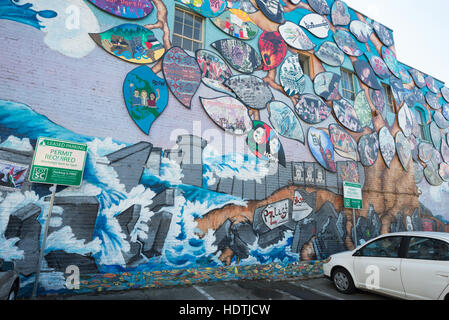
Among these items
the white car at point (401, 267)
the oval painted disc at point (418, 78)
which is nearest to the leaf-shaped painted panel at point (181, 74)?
the white car at point (401, 267)

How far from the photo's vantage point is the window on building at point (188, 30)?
23.1 feet

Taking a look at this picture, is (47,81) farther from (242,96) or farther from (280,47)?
(280,47)

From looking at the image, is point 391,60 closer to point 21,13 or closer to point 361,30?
point 361,30

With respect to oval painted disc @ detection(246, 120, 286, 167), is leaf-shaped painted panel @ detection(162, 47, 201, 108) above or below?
above

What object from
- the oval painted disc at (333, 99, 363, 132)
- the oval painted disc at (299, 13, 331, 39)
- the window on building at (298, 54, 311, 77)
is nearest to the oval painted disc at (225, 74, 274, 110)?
the window on building at (298, 54, 311, 77)

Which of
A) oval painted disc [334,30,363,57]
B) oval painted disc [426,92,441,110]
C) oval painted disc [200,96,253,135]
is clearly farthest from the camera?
oval painted disc [426,92,441,110]

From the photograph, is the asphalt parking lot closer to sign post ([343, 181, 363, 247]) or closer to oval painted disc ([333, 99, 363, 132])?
sign post ([343, 181, 363, 247])

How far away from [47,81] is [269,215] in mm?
6581

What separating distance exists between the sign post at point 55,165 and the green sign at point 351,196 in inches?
309

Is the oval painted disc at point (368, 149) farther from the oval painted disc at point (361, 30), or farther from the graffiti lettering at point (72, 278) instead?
the graffiti lettering at point (72, 278)

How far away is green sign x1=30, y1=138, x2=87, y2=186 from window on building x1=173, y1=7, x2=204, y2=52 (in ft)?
13.7

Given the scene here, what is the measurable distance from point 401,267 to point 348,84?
28.1 ft

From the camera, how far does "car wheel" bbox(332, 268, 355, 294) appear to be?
525 centimetres

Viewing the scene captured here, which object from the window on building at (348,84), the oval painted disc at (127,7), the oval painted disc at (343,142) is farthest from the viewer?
the window on building at (348,84)
